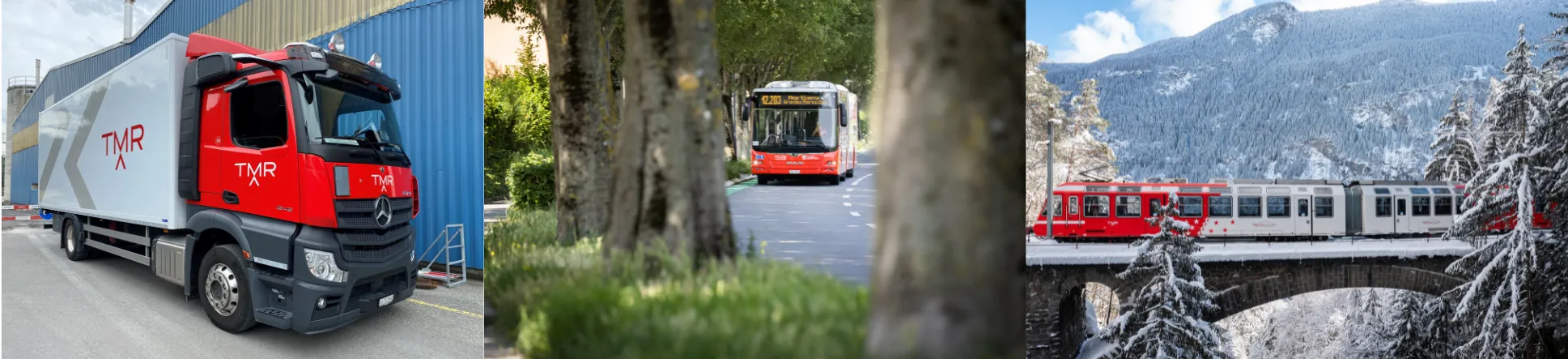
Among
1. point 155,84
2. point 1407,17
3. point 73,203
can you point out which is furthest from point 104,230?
point 1407,17

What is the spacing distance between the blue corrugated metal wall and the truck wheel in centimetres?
89

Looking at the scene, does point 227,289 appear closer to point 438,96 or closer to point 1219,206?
point 438,96

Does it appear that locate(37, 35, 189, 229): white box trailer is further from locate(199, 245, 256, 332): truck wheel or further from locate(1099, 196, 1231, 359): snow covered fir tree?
locate(1099, 196, 1231, 359): snow covered fir tree

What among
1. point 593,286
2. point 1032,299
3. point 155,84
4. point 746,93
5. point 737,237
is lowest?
point 1032,299

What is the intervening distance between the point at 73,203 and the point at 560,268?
421 centimetres

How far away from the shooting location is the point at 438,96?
417cm

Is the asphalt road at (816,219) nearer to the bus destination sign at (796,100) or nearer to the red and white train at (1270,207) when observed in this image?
the bus destination sign at (796,100)

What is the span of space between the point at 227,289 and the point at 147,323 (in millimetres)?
752

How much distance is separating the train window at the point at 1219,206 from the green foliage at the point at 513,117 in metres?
4.97

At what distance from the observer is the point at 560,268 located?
2.48 m

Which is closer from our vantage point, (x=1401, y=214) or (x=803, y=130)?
(x=803, y=130)

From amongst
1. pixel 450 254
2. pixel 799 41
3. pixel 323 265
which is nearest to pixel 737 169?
pixel 799 41

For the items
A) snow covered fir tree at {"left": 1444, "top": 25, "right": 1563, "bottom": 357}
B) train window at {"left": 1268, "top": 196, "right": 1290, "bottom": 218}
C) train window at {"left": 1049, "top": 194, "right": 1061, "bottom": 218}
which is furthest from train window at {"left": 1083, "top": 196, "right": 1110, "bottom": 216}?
snow covered fir tree at {"left": 1444, "top": 25, "right": 1563, "bottom": 357}

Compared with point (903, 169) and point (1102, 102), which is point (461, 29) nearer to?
point (903, 169)
